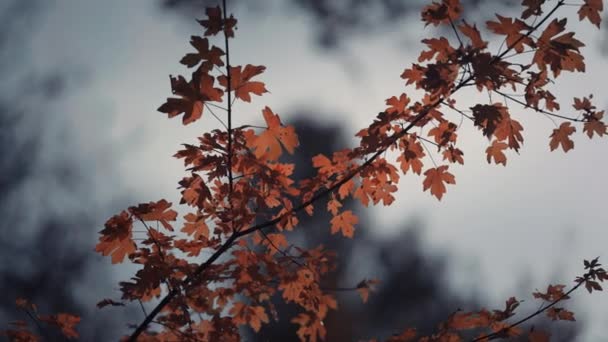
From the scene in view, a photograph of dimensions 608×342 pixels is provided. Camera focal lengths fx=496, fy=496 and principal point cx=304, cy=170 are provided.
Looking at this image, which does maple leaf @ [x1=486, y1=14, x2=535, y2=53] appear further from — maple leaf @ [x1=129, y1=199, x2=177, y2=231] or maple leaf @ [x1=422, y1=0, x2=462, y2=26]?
maple leaf @ [x1=129, y1=199, x2=177, y2=231]

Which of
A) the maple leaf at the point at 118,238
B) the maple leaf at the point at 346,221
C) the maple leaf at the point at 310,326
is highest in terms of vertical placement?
the maple leaf at the point at 346,221

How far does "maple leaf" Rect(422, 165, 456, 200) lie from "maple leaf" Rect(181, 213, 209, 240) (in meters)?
1.61

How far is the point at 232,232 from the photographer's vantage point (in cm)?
327

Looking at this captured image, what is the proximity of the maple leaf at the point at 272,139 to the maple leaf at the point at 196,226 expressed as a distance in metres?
0.71

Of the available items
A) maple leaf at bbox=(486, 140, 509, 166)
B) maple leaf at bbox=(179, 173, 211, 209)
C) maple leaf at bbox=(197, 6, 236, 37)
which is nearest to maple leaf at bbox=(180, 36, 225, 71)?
maple leaf at bbox=(197, 6, 236, 37)

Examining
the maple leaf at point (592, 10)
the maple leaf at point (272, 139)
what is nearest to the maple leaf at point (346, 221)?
the maple leaf at point (272, 139)

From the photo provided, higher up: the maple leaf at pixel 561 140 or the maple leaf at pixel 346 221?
the maple leaf at pixel 561 140

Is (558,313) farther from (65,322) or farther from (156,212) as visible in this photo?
(65,322)

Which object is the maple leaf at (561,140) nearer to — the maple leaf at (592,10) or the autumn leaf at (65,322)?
the maple leaf at (592,10)

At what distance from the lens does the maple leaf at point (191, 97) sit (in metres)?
2.61

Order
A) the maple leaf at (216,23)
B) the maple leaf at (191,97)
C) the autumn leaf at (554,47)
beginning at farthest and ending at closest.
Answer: the autumn leaf at (554,47) → the maple leaf at (191,97) → the maple leaf at (216,23)

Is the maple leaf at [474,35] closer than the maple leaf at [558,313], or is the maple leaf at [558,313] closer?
the maple leaf at [474,35]

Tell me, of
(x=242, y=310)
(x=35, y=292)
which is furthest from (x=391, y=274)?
(x=242, y=310)

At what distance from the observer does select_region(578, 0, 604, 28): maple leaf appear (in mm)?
2938
